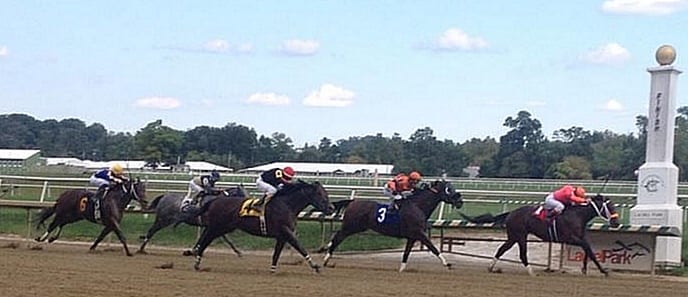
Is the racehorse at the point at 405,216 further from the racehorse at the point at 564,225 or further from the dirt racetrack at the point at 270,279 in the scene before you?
the racehorse at the point at 564,225

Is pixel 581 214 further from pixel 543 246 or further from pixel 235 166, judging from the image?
pixel 235 166

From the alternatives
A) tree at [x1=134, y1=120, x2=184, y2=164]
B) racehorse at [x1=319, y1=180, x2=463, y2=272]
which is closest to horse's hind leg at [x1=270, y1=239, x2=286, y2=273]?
racehorse at [x1=319, y1=180, x2=463, y2=272]

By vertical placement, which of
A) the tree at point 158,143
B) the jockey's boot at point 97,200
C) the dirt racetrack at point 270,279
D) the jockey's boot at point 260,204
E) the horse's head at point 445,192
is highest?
the tree at point 158,143

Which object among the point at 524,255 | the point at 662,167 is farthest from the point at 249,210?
the point at 662,167

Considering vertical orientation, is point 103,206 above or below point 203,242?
above

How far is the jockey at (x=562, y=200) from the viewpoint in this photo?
59.2ft

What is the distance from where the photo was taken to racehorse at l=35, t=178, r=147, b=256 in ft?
66.4

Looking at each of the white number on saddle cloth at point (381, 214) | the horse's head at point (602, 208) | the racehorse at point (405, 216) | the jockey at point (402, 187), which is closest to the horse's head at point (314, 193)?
the racehorse at point (405, 216)

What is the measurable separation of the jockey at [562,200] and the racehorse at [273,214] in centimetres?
401

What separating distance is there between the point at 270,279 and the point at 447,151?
167ft

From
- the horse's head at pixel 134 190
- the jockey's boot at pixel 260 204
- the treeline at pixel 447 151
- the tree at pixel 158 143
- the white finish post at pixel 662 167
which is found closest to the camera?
the jockey's boot at pixel 260 204

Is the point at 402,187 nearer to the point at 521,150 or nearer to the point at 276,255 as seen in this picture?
the point at 276,255

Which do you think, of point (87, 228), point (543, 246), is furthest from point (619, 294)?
point (87, 228)

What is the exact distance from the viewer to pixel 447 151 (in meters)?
64.8
